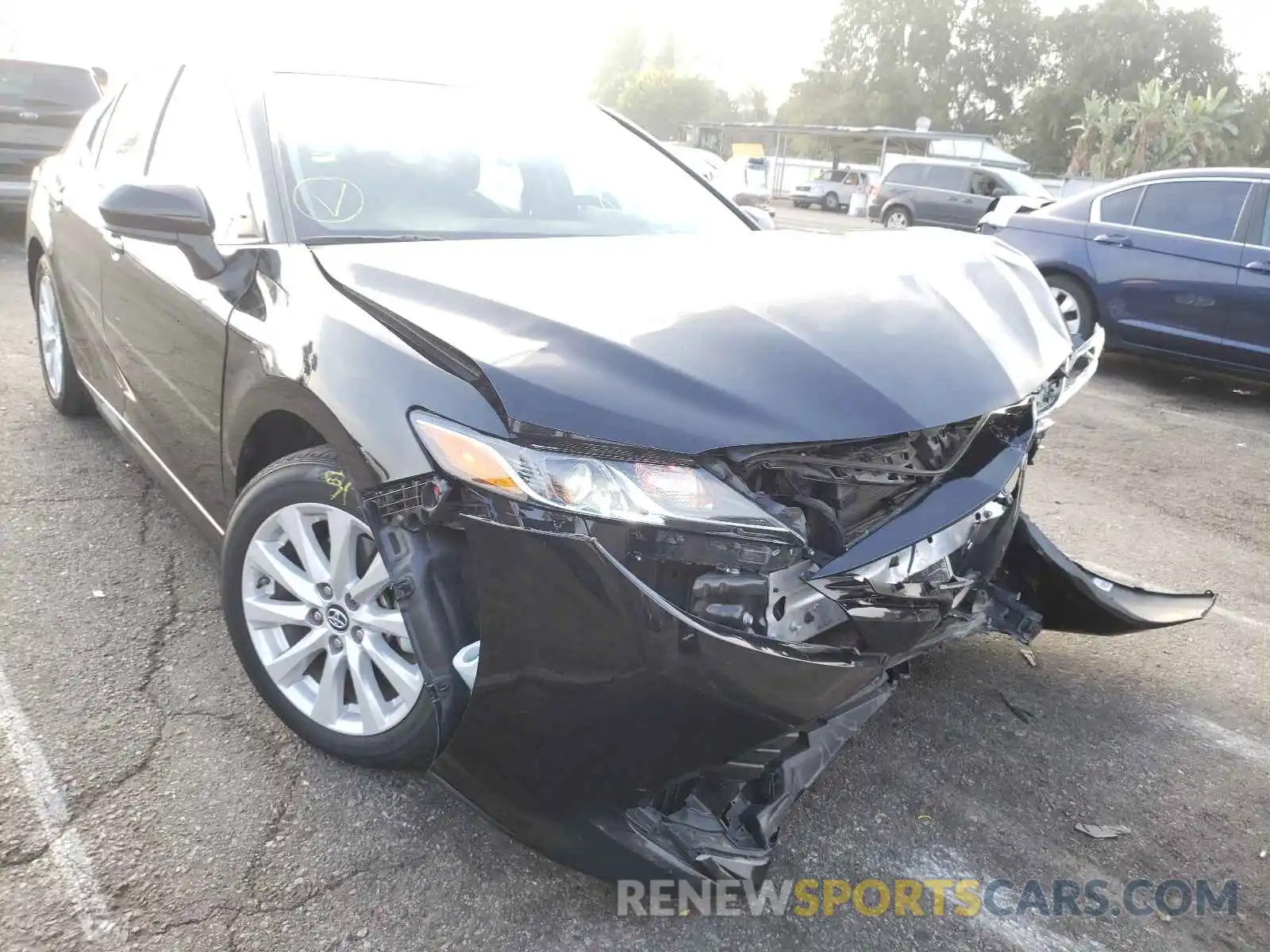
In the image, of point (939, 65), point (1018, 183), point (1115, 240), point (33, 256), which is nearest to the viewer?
point (33, 256)

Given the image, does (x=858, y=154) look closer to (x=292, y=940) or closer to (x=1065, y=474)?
(x=1065, y=474)

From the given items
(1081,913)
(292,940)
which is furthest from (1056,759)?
(292,940)

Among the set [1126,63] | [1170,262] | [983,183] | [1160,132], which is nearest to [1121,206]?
[1170,262]

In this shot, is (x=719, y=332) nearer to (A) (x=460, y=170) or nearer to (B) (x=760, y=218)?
(A) (x=460, y=170)

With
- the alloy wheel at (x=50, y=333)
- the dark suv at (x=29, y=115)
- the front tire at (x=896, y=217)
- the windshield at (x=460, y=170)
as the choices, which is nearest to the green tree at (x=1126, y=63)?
the front tire at (x=896, y=217)

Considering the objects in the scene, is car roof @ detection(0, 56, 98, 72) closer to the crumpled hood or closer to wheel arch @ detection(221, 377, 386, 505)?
wheel arch @ detection(221, 377, 386, 505)

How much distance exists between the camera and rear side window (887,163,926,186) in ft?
68.6

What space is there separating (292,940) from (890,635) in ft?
4.15

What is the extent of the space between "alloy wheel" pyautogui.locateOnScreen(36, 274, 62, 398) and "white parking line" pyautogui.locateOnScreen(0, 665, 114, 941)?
231cm

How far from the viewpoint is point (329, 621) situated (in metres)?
2.23

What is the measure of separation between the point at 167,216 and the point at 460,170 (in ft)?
2.69

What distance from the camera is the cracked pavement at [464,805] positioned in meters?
1.94

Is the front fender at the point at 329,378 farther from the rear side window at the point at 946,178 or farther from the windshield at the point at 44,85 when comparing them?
the rear side window at the point at 946,178

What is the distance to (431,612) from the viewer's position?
188 centimetres
